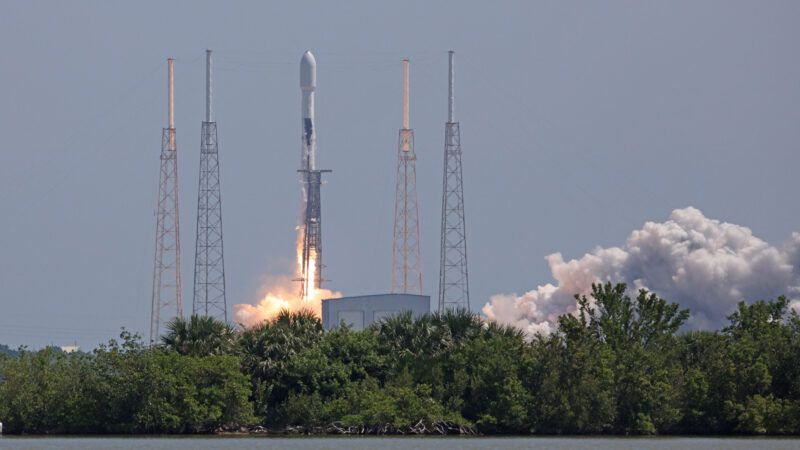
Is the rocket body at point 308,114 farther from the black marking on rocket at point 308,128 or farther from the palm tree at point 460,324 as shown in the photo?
the palm tree at point 460,324

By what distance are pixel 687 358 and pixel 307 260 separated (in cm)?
5338

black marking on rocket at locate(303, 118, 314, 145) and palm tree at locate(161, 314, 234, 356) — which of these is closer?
palm tree at locate(161, 314, 234, 356)

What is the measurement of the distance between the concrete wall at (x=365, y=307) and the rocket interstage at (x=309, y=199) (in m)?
3.37

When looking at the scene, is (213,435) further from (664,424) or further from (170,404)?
(664,424)

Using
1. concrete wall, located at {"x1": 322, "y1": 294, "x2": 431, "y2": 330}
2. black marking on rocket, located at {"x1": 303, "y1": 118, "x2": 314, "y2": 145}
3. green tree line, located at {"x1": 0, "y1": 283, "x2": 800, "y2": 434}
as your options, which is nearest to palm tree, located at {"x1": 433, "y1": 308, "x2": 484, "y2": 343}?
green tree line, located at {"x1": 0, "y1": 283, "x2": 800, "y2": 434}

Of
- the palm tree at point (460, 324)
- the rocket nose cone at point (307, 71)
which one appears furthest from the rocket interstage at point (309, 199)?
the palm tree at point (460, 324)

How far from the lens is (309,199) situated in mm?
158375

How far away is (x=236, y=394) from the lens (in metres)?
99.6

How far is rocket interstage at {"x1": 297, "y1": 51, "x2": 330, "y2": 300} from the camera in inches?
6186

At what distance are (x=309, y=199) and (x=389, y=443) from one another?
66.7 metres

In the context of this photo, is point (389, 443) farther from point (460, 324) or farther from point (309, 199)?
point (309, 199)

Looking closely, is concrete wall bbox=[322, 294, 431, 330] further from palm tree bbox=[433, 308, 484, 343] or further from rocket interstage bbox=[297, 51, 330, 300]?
palm tree bbox=[433, 308, 484, 343]

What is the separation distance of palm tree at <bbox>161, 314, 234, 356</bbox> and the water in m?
6.56

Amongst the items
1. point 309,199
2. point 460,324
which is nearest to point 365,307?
→ point 309,199
